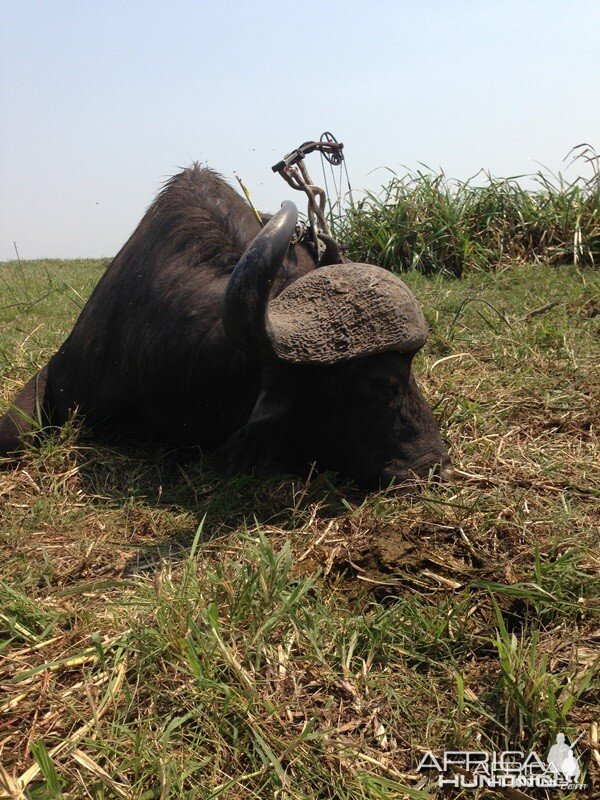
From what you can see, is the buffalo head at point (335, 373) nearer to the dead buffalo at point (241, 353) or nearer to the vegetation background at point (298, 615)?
A: the dead buffalo at point (241, 353)

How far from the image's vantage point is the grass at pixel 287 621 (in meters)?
2.22

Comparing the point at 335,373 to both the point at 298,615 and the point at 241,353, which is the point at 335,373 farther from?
the point at 298,615

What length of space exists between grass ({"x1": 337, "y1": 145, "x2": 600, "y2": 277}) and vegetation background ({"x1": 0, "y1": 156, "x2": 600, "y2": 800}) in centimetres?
328

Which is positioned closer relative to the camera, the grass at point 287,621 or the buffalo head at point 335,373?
the grass at point 287,621

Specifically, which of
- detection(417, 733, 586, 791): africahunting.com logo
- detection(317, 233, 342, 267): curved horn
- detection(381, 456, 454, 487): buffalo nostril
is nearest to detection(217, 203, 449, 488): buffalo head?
detection(381, 456, 454, 487): buffalo nostril

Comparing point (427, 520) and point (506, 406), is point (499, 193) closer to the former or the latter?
point (506, 406)

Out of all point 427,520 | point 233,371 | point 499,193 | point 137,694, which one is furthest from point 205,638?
point 499,193

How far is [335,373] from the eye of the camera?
11.5ft

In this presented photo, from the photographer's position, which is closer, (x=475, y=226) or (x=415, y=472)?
(x=415, y=472)

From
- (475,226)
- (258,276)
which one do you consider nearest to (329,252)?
(258,276)

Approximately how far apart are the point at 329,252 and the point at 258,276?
3.17 ft

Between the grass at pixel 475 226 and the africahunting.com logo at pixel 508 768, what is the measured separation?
18.7ft

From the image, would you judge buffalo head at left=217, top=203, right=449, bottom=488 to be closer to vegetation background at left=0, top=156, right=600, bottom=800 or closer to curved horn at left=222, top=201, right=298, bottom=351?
curved horn at left=222, top=201, right=298, bottom=351

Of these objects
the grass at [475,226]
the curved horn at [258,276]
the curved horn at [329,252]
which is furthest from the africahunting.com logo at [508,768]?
the grass at [475,226]
